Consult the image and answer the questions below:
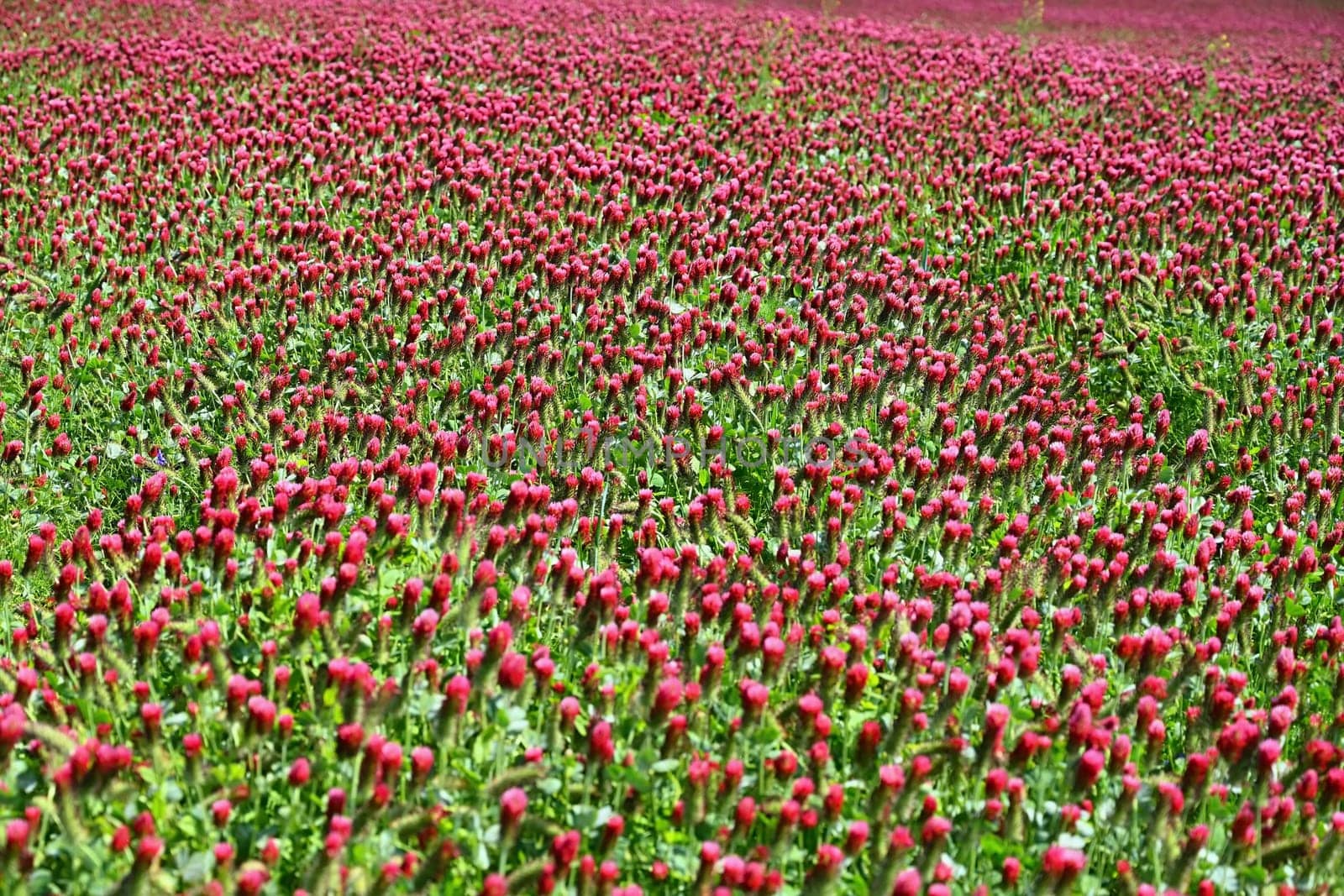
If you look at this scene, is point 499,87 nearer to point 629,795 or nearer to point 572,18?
point 572,18

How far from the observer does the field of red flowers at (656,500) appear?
11.4 ft

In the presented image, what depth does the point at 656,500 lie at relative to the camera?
572 cm

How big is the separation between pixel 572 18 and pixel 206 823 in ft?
53.2

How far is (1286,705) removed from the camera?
3.87 meters

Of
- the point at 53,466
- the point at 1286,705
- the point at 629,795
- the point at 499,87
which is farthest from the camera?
the point at 499,87

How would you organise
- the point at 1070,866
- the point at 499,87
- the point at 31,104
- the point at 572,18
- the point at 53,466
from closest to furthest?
the point at 1070,866 → the point at 53,466 → the point at 31,104 → the point at 499,87 → the point at 572,18

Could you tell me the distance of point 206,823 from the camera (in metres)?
3.35

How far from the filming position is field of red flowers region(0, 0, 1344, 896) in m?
3.49

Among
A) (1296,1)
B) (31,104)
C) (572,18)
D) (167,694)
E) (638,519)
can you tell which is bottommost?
(167,694)

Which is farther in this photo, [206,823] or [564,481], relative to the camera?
[564,481]

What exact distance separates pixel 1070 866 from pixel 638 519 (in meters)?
2.34

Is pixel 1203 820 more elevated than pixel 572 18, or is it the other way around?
pixel 572 18

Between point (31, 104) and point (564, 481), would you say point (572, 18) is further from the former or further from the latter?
point (564, 481)

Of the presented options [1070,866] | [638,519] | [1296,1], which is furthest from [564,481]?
[1296,1]
